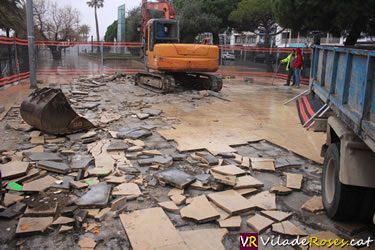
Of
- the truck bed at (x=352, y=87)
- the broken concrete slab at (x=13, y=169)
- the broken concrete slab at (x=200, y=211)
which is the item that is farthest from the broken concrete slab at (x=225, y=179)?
the broken concrete slab at (x=13, y=169)

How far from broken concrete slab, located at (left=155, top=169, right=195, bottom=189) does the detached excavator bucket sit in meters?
2.94

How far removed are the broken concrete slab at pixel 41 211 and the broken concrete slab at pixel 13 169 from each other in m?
1.06

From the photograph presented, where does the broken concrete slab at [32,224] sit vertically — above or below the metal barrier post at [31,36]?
below

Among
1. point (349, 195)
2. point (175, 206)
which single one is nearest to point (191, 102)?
point (175, 206)

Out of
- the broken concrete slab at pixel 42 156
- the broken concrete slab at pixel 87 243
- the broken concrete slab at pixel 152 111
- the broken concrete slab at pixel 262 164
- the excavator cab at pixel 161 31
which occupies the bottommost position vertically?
the broken concrete slab at pixel 87 243

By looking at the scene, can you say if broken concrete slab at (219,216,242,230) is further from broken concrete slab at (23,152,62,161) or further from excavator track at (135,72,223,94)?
excavator track at (135,72,223,94)

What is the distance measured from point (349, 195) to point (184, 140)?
3.96 m

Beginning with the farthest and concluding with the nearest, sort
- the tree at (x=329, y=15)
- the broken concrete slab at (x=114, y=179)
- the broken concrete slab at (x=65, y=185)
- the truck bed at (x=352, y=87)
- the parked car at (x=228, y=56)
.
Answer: the parked car at (x=228, y=56)
the tree at (x=329, y=15)
the broken concrete slab at (x=114, y=179)
the broken concrete slab at (x=65, y=185)
the truck bed at (x=352, y=87)

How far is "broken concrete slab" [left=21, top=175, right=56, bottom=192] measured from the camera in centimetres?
458

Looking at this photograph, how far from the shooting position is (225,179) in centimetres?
502

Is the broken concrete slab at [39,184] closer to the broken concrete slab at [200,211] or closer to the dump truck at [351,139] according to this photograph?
the broken concrete slab at [200,211]

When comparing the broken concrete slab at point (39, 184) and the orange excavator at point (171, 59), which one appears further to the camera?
the orange excavator at point (171, 59)

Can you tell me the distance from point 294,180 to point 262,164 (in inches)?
31.1

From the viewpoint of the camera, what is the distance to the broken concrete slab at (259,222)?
12.6 feet
